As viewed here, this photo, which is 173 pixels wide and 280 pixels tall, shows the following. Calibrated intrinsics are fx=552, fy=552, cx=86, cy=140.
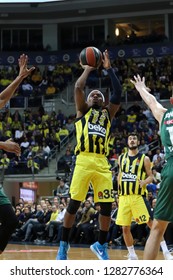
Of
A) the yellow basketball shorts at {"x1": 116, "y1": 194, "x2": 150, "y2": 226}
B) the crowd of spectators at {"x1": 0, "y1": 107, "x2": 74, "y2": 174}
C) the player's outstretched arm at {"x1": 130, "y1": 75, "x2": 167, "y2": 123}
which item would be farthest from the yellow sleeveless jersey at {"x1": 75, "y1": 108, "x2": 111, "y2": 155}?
the crowd of spectators at {"x1": 0, "y1": 107, "x2": 74, "y2": 174}

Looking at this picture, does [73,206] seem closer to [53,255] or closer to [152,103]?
[152,103]

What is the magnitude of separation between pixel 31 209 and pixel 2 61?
15003mm

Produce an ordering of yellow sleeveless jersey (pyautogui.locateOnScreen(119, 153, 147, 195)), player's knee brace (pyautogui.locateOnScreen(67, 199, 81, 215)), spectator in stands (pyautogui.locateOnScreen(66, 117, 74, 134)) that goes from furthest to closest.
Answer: spectator in stands (pyautogui.locateOnScreen(66, 117, 74, 134)) → yellow sleeveless jersey (pyautogui.locateOnScreen(119, 153, 147, 195)) → player's knee brace (pyautogui.locateOnScreen(67, 199, 81, 215))

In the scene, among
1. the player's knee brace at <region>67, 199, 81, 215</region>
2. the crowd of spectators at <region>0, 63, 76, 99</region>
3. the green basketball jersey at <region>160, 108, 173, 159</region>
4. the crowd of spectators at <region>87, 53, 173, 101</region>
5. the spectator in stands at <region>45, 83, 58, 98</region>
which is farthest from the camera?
the crowd of spectators at <region>0, 63, 76, 99</region>

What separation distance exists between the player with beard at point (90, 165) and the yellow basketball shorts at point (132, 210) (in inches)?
75.8

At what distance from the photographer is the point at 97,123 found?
7.20 metres

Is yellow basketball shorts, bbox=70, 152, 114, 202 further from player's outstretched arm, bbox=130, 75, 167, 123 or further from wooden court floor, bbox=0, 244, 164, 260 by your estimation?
wooden court floor, bbox=0, 244, 164, 260

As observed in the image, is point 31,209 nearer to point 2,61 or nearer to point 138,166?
point 138,166

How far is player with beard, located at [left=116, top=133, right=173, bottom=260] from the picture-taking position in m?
9.09

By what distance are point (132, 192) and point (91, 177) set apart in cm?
235

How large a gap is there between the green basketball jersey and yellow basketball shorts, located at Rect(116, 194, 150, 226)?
3.95 meters

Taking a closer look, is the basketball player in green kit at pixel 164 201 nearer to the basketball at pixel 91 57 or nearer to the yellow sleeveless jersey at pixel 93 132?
the yellow sleeveless jersey at pixel 93 132

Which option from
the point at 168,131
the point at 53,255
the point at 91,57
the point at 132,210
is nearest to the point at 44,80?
the point at 53,255
